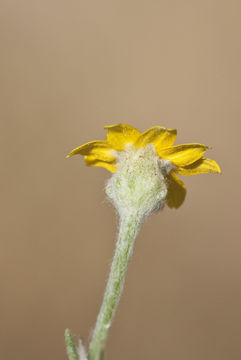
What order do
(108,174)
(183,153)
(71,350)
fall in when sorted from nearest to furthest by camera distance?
(71,350) < (183,153) < (108,174)

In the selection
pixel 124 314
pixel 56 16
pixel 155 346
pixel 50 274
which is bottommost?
pixel 155 346

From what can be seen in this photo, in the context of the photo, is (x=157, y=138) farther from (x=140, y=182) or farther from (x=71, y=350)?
(x=71, y=350)

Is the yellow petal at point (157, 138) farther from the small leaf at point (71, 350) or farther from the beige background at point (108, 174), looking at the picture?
the beige background at point (108, 174)

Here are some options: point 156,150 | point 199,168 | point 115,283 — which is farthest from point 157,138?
point 115,283

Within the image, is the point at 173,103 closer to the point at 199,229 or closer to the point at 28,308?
the point at 199,229

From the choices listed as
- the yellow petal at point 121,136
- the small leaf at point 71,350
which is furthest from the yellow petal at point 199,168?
the small leaf at point 71,350

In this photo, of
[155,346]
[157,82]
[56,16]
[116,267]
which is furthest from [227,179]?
[116,267]
